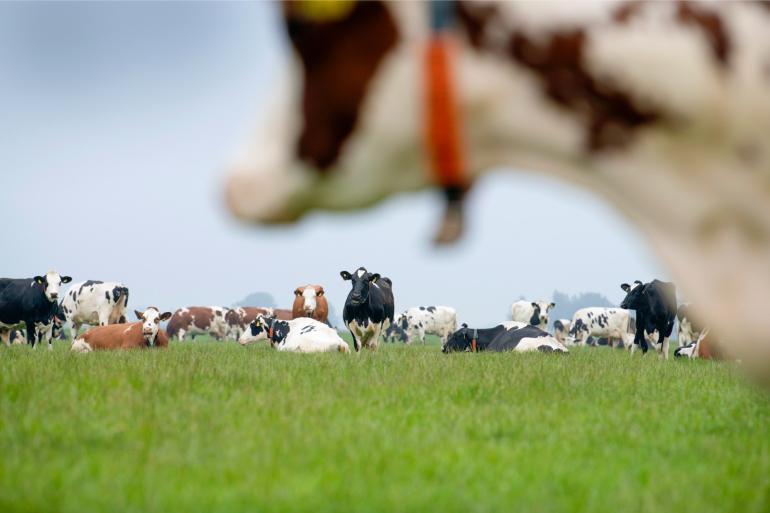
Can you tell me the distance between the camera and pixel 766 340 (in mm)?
2594

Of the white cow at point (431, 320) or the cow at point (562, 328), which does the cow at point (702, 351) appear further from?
the white cow at point (431, 320)

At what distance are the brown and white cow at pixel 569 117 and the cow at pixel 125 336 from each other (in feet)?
59.8

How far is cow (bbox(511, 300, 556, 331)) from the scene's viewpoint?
37281 millimetres

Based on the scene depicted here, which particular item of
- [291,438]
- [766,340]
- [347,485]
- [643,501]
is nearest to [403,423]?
[291,438]

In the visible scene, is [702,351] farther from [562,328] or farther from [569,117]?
[569,117]

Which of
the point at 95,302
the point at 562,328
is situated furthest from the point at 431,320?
the point at 95,302

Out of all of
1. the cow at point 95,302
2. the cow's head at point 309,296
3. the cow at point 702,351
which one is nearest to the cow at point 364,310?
the cow's head at point 309,296

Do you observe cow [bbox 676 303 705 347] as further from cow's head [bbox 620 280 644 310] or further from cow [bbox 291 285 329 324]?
cow [bbox 291 285 329 324]

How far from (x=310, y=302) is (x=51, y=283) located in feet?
A: 24.3

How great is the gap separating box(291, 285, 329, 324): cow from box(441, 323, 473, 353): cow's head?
433cm

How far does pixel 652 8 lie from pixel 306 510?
3168 mm

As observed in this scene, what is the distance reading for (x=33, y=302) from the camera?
2291 cm

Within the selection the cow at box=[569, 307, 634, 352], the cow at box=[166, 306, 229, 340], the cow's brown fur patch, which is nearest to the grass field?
the cow's brown fur patch

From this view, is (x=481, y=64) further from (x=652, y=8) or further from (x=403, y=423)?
(x=403, y=423)
